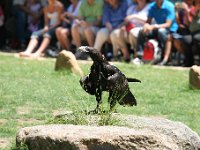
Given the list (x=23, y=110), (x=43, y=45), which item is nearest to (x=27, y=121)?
(x=23, y=110)

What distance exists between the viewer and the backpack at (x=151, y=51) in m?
14.4

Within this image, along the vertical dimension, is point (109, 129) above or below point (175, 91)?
above

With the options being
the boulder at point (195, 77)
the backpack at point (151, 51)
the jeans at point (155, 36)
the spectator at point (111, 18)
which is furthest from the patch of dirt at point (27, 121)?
the spectator at point (111, 18)

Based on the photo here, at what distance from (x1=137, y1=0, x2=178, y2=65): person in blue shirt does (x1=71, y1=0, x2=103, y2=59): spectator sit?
5.07 feet

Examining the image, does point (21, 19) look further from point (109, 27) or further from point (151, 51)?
point (151, 51)

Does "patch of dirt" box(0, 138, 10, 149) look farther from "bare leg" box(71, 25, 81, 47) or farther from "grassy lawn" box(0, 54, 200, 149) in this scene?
"bare leg" box(71, 25, 81, 47)

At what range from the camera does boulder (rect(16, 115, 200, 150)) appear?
530 cm

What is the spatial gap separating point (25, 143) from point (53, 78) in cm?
562

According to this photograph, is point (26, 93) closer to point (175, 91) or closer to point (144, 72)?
point (175, 91)

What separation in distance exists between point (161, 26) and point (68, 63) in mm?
3382

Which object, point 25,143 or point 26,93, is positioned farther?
point 26,93

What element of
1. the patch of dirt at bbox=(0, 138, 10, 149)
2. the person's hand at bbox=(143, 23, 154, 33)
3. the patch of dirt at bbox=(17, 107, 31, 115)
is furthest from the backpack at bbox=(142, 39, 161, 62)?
the patch of dirt at bbox=(0, 138, 10, 149)

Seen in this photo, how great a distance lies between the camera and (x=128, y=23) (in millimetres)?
14898

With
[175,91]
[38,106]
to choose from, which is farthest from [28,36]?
[38,106]
